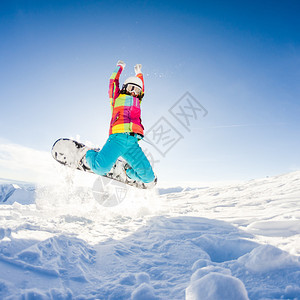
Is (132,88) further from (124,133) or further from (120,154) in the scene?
(120,154)

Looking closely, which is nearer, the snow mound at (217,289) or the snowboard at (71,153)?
the snow mound at (217,289)

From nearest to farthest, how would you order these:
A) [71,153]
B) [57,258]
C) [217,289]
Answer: [217,289] < [57,258] < [71,153]

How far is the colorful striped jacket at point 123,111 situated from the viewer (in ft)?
10.4

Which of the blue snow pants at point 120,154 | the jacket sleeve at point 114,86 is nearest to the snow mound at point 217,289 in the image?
the blue snow pants at point 120,154

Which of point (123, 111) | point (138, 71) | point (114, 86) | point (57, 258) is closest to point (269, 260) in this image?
point (57, 258)

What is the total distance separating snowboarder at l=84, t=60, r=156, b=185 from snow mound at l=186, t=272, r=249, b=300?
233 centimetres

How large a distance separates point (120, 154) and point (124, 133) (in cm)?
39

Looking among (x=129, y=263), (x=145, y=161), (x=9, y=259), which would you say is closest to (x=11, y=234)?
(x=9, y=259)

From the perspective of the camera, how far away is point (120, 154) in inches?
126

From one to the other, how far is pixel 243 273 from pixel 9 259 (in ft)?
6.93

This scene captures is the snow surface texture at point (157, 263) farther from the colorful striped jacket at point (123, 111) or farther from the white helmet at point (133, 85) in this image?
the white helmet at point (133, 85)

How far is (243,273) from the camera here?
4.97 ft

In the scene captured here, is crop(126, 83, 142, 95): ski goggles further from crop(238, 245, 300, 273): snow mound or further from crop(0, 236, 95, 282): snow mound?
crop(238, 245, 300, 273): snow mound

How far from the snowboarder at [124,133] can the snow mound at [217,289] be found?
7.65 ft
